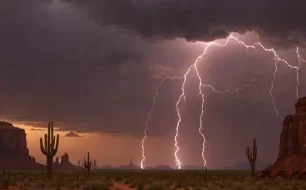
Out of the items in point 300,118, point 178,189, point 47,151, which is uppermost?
point 300,118

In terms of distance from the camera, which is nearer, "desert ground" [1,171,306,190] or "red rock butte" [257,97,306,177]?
"desert ground" [1,171,306,190]

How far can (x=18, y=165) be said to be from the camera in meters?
197

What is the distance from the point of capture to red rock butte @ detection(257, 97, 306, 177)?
6188 centimetres

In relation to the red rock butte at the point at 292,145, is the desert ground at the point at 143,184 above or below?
below

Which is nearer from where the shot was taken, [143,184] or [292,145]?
[143,184]

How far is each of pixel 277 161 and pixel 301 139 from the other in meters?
4.69

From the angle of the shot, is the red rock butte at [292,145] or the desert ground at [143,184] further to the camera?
the red rock butte at [292,145]

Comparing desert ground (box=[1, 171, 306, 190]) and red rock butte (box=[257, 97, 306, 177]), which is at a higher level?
red rock butte (box=[257, 97, 306, 177])

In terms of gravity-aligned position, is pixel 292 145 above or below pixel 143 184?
above

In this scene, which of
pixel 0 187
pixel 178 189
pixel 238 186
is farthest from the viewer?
pixel 178 189

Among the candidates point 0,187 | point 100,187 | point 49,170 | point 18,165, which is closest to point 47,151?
point 49,170

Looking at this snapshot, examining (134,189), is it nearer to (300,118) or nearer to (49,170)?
(49,170)

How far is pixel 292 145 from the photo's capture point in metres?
67.5

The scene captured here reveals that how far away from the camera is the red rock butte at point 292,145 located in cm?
6188
